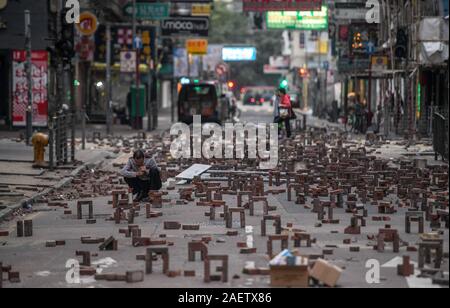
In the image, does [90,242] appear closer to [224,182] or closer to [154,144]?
[224,182]

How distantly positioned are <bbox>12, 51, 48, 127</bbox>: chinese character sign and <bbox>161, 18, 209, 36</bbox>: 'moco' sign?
1583cm

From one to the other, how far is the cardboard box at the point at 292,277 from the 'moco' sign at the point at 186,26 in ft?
161

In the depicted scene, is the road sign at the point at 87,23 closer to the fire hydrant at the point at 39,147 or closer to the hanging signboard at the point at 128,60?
the fire hydrant at the point at 39,147

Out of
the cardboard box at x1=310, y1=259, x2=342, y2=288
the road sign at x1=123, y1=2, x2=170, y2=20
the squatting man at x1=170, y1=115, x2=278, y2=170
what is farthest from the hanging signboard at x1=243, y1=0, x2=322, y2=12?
the cardboard box at x1=310, y1=259, x2=342, y2=288

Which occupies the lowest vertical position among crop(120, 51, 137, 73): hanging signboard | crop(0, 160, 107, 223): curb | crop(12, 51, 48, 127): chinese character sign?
crop(0, 160, 107, 223): curb

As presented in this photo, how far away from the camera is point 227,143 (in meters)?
37.4

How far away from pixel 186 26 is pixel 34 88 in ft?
57.9

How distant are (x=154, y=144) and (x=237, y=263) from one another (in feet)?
83.5

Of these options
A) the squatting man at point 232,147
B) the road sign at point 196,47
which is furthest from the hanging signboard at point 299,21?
the squatting man at point 232,147

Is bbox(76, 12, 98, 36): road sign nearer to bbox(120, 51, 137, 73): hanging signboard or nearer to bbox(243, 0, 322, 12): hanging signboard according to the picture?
bbox(120, 51, 137, 73): hanging signboard

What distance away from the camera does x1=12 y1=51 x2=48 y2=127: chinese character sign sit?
1753 inches
